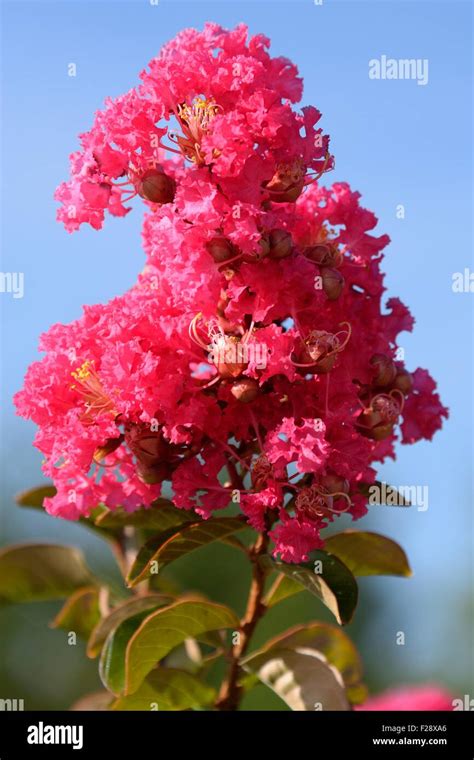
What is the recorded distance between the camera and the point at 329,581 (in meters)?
2.11

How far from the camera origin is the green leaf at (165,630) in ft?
7.25

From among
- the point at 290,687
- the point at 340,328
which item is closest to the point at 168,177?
the point at 340,328

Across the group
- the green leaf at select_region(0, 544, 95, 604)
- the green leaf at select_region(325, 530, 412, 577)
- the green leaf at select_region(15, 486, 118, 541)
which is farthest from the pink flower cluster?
the green leaf at select_region(0, 544, 95, 604)

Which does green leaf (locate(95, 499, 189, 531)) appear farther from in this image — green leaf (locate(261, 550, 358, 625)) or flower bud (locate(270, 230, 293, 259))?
flower bud (locate(270, 230, 293, 259))

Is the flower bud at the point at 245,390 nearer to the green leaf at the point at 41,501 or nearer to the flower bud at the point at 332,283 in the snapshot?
the flower bud at the point at 332,283

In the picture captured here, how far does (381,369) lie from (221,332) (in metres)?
0.40

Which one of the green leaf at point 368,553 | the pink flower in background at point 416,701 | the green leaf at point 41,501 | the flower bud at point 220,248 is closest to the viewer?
the flower bud at point 220,248

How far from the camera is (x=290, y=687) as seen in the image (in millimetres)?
2248

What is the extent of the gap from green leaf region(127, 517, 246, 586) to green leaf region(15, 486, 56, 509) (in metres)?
0.54

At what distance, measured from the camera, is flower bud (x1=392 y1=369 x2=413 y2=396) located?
227cm

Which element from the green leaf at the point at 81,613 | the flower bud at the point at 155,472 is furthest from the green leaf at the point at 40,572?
the flower bud at the point at 155,472

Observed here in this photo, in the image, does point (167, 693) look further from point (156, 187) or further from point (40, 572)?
point (156, 187)

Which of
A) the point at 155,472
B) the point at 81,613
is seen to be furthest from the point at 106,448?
the point at 81,613
